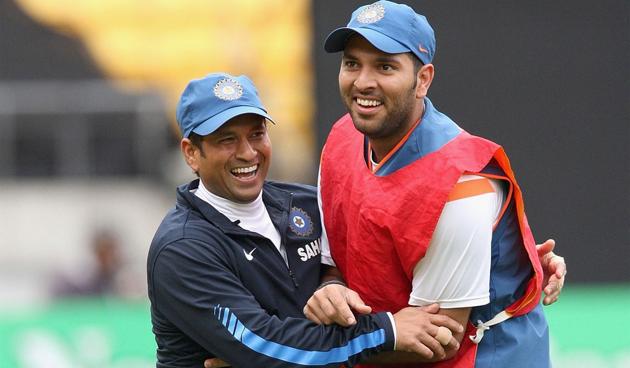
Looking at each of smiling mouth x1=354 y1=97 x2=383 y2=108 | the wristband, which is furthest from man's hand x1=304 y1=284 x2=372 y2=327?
smiling mouth x1=354 y1=97 x2=383 y2=108

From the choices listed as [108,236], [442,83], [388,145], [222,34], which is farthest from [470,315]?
[222,34]

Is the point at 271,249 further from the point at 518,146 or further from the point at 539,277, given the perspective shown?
the point at 518,146

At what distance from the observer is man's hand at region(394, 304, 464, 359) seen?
388 cm

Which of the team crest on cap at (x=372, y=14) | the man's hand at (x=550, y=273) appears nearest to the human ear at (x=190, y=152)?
the team crest on cap at (x=372, y=14)

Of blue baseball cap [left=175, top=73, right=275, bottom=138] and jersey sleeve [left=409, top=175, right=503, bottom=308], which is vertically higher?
blue baseball cap [left=175, top=73, right=275, bottom=138]

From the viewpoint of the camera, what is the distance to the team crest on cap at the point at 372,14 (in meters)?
3.87

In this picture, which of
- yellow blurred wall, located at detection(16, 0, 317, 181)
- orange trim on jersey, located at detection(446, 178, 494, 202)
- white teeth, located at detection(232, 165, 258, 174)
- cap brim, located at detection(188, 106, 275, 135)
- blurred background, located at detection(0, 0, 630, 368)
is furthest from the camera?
yellow blurred wall, located at detection(16, 0, 317, 181)

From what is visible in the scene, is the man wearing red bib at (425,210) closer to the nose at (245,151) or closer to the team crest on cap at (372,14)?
the team crest on cap at (372,14)

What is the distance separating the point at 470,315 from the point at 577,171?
427 centimetres

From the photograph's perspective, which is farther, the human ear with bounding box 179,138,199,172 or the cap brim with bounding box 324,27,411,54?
the human ear with bounding box 179,138,199,172

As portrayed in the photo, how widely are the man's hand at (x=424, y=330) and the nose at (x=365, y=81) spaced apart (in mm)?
703

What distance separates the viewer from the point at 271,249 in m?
4.15

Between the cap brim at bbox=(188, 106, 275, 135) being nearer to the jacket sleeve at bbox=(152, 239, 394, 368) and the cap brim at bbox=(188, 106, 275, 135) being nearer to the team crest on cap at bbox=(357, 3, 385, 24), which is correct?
the jacket sleeve at bbox=(152, 239, 394, 368)

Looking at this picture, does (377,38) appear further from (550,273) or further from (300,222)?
(550,273)
